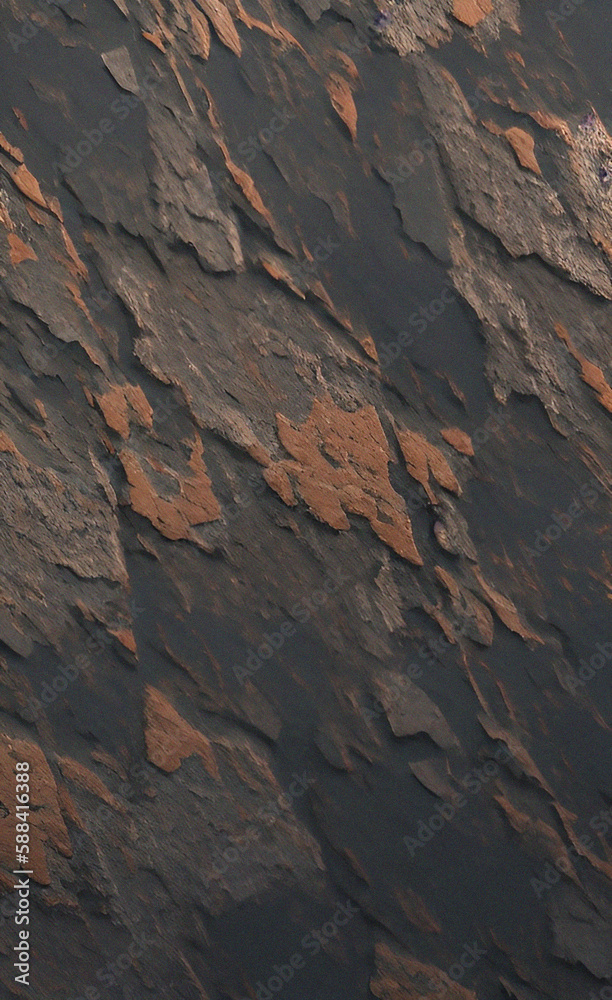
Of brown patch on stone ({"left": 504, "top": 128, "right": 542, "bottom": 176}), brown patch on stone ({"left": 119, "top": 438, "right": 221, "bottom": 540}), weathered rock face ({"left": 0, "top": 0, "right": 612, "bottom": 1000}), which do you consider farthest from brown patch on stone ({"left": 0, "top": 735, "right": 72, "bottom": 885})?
brown patch on stone ({"left": 504, "top": 128, "right": 542, "bottom": 176})

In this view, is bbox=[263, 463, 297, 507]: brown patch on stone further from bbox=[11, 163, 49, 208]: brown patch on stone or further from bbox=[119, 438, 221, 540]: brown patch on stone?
bbox=[11, 163, 49, 208]: brown patch on stone

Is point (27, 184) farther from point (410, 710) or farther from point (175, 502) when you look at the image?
point (410, 710)

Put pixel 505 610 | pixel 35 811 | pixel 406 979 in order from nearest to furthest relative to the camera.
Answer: pixel 35 811 → pixel 406 979 → pixel 505 610

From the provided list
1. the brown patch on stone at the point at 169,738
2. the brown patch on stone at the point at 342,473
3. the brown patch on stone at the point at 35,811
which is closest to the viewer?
the brown patch on stone at the point at 35,811

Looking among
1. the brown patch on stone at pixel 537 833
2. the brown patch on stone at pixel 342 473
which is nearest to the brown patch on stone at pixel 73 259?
the brown patch on stone at pixel 342 473

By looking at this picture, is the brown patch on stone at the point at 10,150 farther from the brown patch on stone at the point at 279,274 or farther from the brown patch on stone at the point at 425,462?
the brown patch on stone at the point at 425,462

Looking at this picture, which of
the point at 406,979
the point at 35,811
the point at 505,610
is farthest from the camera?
the point at 505,610

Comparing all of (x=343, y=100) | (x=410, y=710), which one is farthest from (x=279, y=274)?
(x=410, y=710)
